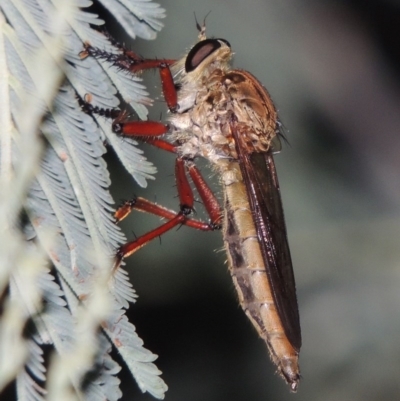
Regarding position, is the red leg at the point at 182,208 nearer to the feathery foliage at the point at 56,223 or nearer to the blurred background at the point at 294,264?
the feathery foliage at the point at 56,223

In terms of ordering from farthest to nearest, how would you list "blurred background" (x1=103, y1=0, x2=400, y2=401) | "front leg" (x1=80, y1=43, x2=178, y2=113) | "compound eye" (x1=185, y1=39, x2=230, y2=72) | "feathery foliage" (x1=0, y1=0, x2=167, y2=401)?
"blurred background" (x1=103, y1=0, x2=400, y2=401), "compound eye" (x1=185, y1=39, x2=230, y2=72), "front leg" (x1=80, y1=43, x2=178, y2=113), "feathery foliage" (x1=0, y1=0, x2=167, y2=401)

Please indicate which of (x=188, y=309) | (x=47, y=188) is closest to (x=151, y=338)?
(x=188, y=309)

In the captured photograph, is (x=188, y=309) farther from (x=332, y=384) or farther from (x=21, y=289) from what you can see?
(x=21, y=289)

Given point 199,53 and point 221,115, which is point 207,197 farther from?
point 199,53

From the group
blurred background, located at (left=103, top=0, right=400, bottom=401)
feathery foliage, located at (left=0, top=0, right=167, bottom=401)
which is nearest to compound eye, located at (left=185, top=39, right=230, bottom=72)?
feathery foliage, located at (left=0, top=0, right=167, bottom=401)

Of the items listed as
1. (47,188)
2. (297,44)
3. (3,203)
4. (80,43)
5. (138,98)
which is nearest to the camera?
(3,203)

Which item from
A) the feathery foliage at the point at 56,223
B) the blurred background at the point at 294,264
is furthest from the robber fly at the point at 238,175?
the blurred background at the point at 294,264

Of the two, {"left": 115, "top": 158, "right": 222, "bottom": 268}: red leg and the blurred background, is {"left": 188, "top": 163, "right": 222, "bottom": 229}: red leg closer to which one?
{"left": 115, "top": 158, "right": 222, "bottom": 268}: red leg

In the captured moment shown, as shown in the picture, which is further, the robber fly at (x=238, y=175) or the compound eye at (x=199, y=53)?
the compound eye at (x=199, y=53)
